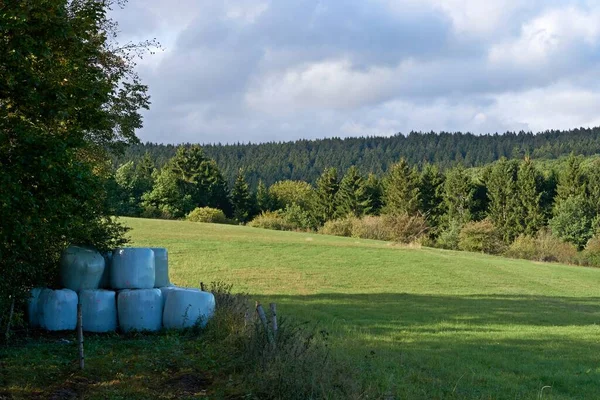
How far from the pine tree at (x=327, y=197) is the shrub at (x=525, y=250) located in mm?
32722

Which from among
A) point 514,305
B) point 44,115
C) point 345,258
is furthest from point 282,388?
point 345,258

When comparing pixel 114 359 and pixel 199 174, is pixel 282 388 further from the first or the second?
pixel 199 174

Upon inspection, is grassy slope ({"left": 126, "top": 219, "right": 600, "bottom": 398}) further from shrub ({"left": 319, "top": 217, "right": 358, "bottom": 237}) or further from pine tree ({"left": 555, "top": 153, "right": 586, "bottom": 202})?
pine tree ({"left": 555, "top": 153, "right": 586, "bottom": 202})

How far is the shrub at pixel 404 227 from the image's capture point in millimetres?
69838

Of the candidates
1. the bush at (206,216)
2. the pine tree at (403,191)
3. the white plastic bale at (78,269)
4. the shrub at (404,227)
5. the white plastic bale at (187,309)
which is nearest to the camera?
the white plastic bale at (187,309)

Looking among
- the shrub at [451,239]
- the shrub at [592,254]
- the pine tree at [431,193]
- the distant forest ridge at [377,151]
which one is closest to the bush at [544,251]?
the shrub at [592,254]

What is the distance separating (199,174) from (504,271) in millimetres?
60771

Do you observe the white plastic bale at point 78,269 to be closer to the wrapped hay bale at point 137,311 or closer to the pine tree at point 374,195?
the wrapped hay bale at point 137,311

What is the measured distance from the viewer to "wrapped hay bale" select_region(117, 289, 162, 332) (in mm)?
13719

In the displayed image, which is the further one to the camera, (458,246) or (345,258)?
(458,246)

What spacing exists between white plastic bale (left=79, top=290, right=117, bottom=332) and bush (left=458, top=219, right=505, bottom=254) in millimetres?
55115

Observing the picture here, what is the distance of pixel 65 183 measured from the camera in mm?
8992

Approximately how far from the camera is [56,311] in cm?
1341

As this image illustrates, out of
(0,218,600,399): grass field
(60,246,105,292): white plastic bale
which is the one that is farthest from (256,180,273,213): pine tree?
(60,246,105,292): white plastic bale
